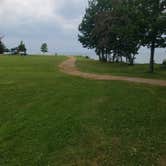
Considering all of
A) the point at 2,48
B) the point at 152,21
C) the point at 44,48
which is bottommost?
the point at 44,48

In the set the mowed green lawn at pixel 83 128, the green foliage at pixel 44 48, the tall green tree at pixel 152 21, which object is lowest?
the mowed green lawn at pixel 83 128

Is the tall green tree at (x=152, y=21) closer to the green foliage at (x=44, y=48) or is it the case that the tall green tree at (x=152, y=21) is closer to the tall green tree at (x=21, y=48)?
the tall green tree at (x=21, y=48)

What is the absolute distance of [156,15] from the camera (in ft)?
73.7

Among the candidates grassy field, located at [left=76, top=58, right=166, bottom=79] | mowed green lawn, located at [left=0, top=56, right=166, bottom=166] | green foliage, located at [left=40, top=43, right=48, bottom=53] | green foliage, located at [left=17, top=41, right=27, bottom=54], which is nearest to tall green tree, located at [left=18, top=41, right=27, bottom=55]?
green foliage, located at [left=17, top=41, right=27, bottom=54]

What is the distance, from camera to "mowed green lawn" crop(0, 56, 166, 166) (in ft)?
22.6

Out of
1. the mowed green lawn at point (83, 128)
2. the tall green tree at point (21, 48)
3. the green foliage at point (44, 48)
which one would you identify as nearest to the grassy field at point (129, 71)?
the mowed green lawn at point (83, 128)

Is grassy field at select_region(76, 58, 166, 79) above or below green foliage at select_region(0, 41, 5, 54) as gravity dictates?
below

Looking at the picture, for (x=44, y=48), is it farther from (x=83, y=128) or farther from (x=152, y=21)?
(x=83, y=128)

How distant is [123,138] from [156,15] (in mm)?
16842

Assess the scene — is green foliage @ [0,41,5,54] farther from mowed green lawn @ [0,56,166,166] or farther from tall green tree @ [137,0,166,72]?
mowed green lawn @ [0,56,166,166]

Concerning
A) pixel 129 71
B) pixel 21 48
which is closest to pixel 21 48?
pixel 21 48

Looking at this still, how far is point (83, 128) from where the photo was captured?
8734 millimetres

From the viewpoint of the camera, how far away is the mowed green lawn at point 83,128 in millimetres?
6887

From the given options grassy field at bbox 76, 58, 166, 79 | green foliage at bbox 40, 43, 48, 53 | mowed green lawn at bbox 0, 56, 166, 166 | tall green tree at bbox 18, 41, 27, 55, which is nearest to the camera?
mowed green lawn at bbox 0, 56, 166, 166
